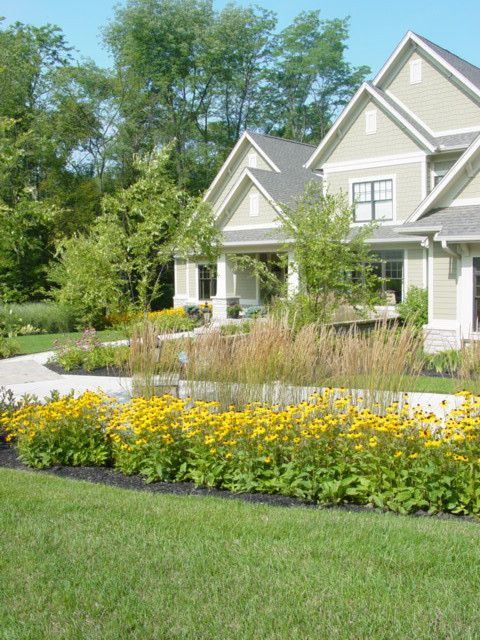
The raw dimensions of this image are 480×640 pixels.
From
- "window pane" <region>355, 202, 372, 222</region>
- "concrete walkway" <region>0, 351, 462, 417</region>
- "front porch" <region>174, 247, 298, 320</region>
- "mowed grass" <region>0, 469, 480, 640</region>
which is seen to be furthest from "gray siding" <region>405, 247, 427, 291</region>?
"mowed grass" <region>0, 469, 480, 640</region>

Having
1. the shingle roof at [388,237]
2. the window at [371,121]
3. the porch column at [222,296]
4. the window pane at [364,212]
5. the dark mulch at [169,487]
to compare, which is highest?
the window at [371,121]

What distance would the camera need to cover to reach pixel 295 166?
1144 inches

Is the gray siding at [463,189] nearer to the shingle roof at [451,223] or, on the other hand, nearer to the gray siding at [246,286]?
the shingle roof at [451,223]

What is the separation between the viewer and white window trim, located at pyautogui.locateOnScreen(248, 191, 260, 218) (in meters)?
26.6

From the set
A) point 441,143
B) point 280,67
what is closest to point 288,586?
point 441,143

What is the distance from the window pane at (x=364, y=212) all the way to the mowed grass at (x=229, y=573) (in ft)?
64.1

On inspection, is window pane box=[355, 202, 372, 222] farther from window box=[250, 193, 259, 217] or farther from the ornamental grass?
the ornamental grass

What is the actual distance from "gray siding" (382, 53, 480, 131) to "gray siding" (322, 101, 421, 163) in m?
1.07

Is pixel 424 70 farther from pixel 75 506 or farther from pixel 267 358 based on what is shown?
Result: pixel 75 506

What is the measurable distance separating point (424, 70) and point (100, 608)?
22.9 meters

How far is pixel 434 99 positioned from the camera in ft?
75.9

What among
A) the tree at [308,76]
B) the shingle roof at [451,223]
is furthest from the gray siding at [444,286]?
the tree at [308,76]

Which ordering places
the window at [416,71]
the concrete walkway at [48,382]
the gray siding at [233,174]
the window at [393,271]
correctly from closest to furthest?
the concrete walkway at [48,382] → the window at [393,271] → the window at [416,71] → the gray siding at [233,174]

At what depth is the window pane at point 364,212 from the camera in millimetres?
23891
